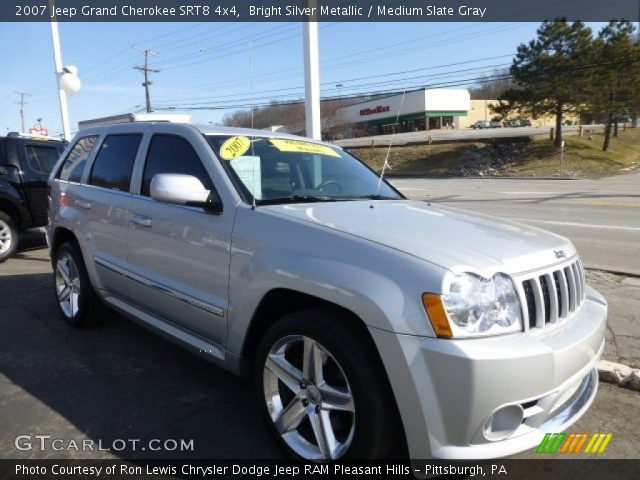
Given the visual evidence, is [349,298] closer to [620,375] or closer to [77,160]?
[620,375]

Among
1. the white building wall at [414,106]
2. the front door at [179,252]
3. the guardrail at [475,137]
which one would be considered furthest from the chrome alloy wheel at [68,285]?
the white building wall at [414,106]

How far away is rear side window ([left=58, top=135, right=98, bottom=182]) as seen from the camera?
4.68 meters

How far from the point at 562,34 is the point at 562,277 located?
37130 mm

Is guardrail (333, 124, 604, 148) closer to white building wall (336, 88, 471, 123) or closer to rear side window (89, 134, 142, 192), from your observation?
white building wall (336, 88, 471, 123)

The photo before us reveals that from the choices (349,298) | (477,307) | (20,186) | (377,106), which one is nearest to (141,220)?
(349,298)

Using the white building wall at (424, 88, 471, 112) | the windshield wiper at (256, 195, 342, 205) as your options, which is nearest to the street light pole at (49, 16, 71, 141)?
the windshield wiper at (256, 195, 342, 205)

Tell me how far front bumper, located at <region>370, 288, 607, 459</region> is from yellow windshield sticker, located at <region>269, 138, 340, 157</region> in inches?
76.2

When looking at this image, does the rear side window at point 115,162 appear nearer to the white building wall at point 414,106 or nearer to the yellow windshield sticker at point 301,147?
the yellow windshield sticker at point 301,147

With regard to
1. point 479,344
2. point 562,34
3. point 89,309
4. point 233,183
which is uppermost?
point 562,34

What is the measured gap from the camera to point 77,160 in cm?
483

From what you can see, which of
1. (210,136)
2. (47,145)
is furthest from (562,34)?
(210,136)

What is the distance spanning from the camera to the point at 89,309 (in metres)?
4.51

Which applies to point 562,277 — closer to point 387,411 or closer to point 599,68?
point 387,411

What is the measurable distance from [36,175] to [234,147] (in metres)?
6.53
